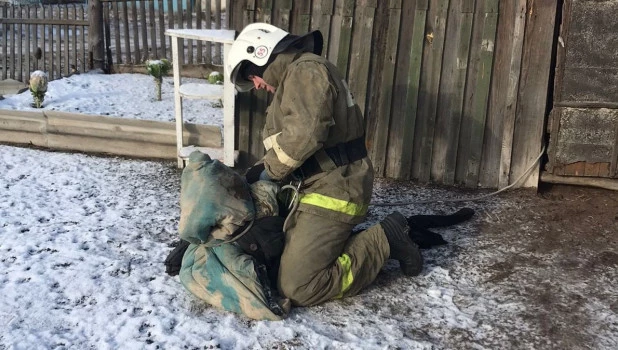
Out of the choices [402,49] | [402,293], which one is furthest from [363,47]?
[402,293]

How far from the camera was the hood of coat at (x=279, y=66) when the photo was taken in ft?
12.5

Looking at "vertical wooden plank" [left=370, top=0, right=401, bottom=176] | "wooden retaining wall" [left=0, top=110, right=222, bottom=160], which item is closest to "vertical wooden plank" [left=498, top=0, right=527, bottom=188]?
"vertical wooden plank" [left=370, top=0, right=401, bottom=176]

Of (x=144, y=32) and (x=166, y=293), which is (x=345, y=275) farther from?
(x=144, y=32)

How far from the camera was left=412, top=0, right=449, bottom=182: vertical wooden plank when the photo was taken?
552 cm

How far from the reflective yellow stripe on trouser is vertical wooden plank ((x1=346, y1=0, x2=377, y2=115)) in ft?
7.18

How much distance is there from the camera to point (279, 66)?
12.5 ft

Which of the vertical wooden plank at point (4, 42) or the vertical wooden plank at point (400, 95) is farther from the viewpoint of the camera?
the vertical wooden plank at point (4, 42)

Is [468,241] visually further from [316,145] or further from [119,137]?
[119,137]

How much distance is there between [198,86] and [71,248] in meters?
2.27

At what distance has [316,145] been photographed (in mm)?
3578

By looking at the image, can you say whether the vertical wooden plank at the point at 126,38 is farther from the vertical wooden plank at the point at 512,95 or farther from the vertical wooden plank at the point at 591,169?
the vertical wooden plank at the point at 591,169

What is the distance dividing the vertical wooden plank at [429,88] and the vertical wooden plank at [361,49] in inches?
19.8

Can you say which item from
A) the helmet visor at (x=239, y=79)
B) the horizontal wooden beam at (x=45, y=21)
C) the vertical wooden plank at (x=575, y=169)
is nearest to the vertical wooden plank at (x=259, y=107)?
the helmet visor at (x=239, y=79)

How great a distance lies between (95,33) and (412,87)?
6.77 metres
